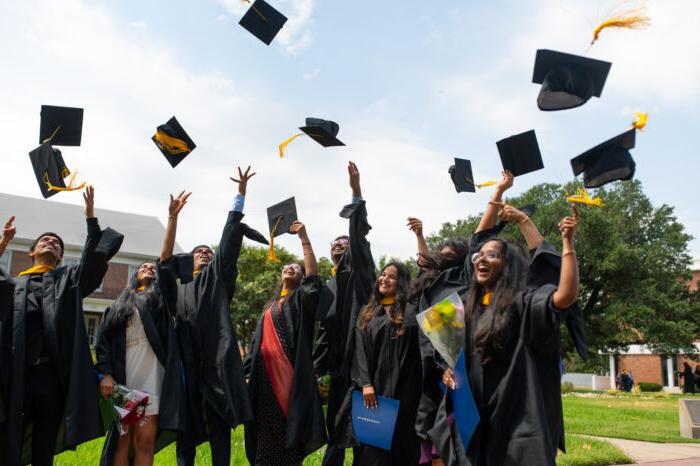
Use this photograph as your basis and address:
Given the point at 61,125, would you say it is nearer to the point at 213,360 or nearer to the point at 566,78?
the point at 213,360

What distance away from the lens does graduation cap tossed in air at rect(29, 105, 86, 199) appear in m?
5.15

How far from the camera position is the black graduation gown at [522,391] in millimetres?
3127

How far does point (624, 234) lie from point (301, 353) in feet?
118

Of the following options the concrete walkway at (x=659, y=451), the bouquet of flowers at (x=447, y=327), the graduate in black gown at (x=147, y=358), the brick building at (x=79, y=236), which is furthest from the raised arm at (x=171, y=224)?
the brick building at (x=79, y=236)

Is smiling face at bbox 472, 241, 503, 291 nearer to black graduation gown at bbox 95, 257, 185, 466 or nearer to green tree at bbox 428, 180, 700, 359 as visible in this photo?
black graduation gown at bbox 95, 257, 185, 466

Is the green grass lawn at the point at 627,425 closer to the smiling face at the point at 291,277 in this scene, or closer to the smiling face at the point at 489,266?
the smiling face at the point at 291,277

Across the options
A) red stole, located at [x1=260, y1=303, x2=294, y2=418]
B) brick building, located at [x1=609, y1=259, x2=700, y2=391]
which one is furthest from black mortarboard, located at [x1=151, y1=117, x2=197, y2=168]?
brick building, located at [x1=609, y1=259, x2=700, y2=391]

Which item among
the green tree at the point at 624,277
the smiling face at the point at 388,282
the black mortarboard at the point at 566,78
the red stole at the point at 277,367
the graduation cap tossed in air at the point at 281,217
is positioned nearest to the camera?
the black mortarboard at the point at 566,78

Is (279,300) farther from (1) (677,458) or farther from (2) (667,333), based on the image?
(2) (667,333)

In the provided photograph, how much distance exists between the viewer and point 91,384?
14.0ft

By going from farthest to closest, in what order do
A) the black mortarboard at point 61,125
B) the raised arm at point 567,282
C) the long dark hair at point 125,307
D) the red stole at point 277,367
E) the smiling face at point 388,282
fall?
the black mortarboard at point 61,125
the red stole at point 277,367
the smiling face at point 388,282
the long dark hair at point 125,307
the raised arm at point 567,282

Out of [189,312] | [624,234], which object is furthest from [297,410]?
[624,234]

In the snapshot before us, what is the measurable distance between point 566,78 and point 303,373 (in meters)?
2.76

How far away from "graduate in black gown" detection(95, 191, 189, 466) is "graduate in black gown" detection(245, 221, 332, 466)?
626 mm
